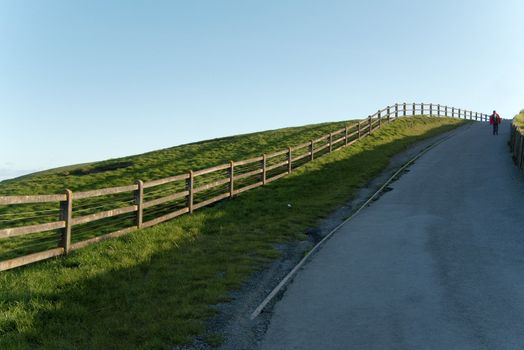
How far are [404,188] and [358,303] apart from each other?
10.9 meters

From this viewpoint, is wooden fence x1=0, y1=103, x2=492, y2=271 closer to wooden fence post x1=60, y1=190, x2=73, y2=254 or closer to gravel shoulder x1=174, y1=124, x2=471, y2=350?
wooden fence post x1=60, y1=190, x2=73, y2=254

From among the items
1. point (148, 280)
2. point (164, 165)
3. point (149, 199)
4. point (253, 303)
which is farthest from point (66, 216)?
point (164, 165)

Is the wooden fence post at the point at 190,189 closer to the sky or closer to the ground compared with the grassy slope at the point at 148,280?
closer to the sky

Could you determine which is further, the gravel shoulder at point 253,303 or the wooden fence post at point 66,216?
the wooden fence post at point 66,216

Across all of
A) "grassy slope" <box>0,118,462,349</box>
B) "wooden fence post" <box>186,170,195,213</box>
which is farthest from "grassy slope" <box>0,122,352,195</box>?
"grassy slope" <box>0,118,462,349</box>

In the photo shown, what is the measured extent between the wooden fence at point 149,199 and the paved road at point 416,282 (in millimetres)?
4849

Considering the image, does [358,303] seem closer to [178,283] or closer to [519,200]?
[178,283]

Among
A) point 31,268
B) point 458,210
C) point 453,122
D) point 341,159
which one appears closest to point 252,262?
point 31,268

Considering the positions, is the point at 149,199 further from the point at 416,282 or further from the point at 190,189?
the point at 416,282

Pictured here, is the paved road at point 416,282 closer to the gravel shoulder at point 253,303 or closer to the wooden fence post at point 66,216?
the gravel shoulder at point 253,303

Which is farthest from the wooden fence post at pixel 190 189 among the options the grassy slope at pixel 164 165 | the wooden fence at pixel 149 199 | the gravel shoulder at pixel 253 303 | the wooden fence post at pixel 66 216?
the grassy slope at pixel 164 165

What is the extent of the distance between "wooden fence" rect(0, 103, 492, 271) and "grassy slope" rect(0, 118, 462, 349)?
43 cm

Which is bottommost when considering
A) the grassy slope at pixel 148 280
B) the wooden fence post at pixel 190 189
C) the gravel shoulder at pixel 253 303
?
the gravel shoulder at pixel 253 303

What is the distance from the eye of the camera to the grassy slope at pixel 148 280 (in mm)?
5688
